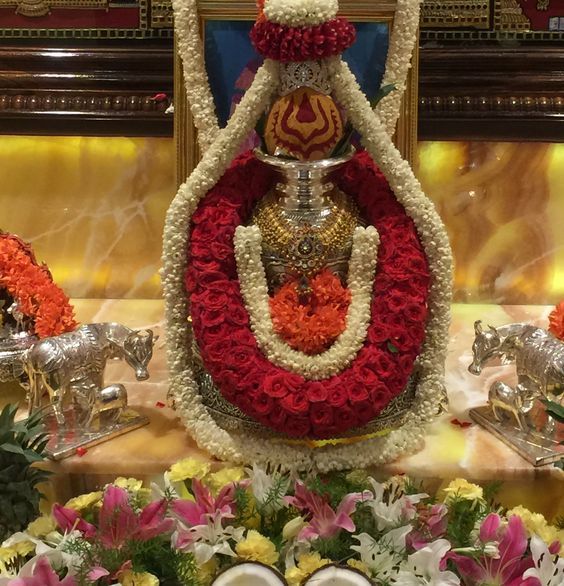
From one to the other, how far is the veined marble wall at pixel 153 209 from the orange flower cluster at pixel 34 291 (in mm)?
358

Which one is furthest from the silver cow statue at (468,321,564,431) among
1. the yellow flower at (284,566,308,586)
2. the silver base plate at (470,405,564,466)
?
the yellow flower at (284,566,308,586)

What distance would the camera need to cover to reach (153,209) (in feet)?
6.36

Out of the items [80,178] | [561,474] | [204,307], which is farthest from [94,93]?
[561,474]

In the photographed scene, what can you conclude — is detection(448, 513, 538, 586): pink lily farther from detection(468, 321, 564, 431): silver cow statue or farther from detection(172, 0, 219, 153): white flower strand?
detection(172, 0, 219, 153): white flower strand

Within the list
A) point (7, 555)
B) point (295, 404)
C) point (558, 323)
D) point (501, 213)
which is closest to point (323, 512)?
point (295, 404)

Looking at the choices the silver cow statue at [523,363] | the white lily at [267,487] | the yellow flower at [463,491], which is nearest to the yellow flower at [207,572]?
the white lily at [267,487]

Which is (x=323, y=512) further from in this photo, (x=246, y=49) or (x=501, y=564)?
(x=246, y=49)

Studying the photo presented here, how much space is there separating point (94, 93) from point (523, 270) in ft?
3.25

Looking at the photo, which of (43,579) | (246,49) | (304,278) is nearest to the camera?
(43,579)

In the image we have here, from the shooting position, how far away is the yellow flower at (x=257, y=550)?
1076 millimetres

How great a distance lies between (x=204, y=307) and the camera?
1.29m

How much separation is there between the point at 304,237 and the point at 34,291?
53 centimetres

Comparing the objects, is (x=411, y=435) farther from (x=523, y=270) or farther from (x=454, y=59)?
(x=454, y=59)

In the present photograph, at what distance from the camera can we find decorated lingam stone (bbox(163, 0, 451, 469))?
1.25m
